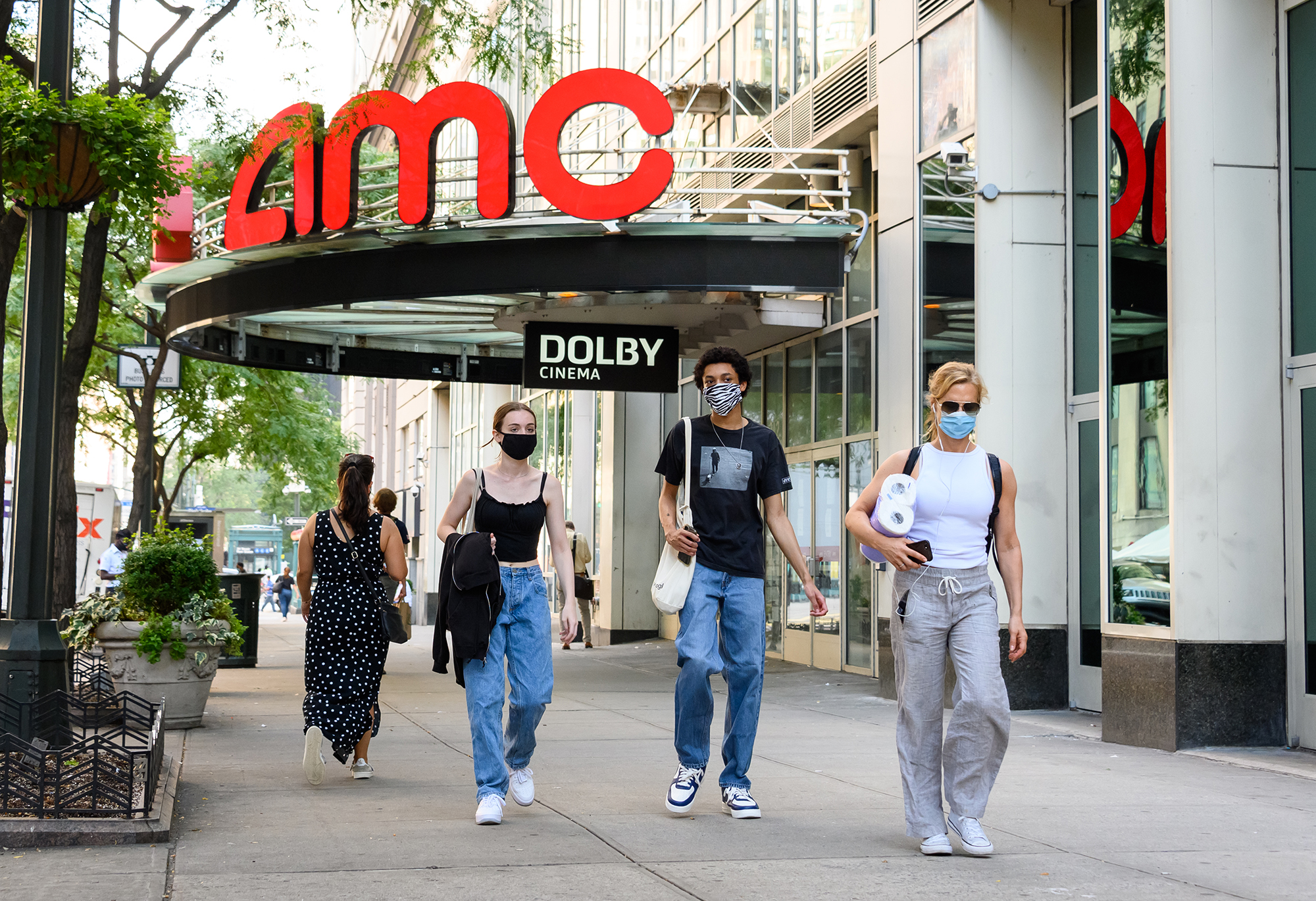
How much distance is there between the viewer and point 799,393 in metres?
16.9

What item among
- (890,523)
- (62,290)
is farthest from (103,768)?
(890,523)

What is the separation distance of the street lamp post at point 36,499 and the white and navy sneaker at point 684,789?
3007mm

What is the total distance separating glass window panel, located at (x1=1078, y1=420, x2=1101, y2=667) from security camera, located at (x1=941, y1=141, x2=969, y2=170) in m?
2.28

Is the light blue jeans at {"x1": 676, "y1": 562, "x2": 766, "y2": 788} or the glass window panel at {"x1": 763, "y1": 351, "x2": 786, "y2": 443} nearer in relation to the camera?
the light blue jeans at {"x1": 676, "y1": 562, "x2": 766, "y2": 788}

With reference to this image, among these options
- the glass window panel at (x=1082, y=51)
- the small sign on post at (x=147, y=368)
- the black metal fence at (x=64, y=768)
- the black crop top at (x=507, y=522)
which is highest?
the glass window panel at (x=1082, y=51)

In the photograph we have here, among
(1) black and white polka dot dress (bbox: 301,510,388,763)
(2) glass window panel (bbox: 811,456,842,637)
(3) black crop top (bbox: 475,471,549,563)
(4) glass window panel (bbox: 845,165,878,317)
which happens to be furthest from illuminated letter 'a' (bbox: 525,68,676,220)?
(3) black crop top (bbox: 475,471,549,563)

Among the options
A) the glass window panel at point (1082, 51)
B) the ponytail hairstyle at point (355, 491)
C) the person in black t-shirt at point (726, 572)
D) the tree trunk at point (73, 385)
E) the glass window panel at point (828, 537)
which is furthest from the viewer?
the glass window panel at point (828, 537)

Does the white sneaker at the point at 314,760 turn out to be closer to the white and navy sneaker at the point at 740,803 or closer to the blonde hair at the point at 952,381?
the white and navy sneaker at the point at 740,803

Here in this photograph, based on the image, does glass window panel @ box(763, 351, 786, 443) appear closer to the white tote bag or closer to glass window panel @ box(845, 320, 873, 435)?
glass window panel @ box(845, 320, 873, 435)

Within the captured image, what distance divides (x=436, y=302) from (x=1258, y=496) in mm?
9001

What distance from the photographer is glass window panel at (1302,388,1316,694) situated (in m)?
8.60

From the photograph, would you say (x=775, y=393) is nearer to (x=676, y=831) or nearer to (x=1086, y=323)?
(x=1086, y=323)

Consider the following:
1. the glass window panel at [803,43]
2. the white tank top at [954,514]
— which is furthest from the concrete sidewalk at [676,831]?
the glass window panel at [803,43]

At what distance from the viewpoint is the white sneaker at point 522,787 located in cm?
637
